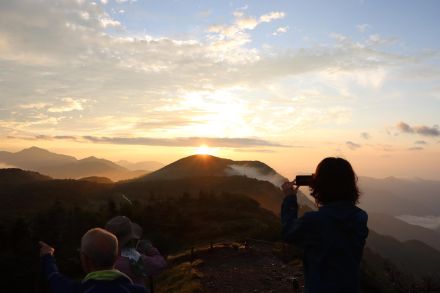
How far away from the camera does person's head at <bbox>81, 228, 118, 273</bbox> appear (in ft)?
11.4

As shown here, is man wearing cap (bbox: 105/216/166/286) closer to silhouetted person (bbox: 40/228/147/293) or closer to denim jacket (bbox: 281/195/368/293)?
silhouetted person (bbox: 40/228/147/293)

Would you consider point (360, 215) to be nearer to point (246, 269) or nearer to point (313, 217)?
point (313, 217)

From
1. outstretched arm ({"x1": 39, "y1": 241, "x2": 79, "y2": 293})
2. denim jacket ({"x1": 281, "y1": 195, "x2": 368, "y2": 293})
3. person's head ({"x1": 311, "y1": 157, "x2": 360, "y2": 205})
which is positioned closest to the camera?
outstretched arm ({"x1": 39, "y1": 241, "x2": 79, "y2": 293})

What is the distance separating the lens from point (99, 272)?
3434 millimetres

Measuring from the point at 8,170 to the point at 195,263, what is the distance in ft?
612

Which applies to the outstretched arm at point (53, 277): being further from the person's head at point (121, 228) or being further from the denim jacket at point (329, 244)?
the denim jacket at point (329, 244)

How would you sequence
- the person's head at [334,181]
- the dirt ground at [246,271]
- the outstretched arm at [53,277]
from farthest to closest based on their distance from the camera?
the dirt ground at [246,271] < the person's head at [334,181] < the outstretched arm at [53,277]

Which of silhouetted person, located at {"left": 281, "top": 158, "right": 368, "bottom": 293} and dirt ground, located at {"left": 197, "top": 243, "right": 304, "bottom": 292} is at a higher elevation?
silhouetted person, located at {"left": 281, "top": 158, "right": 368, "bottom": 293}

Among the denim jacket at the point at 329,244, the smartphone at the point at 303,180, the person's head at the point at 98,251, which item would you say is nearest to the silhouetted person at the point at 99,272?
the person's head at the point at 98,251

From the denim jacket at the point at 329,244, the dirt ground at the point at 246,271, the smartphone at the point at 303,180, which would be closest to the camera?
the denim jacket at the point at 329,244

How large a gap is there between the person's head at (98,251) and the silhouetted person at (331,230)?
65.1 inches

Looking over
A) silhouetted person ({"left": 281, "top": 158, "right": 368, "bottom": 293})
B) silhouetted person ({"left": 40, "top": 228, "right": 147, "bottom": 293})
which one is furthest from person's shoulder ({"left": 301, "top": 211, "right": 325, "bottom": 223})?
silhouetted person ({"left": 40, "top": 228, "right": 147, "bottom": 293})

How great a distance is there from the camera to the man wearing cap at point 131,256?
16.0ft

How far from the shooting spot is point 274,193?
161 m
